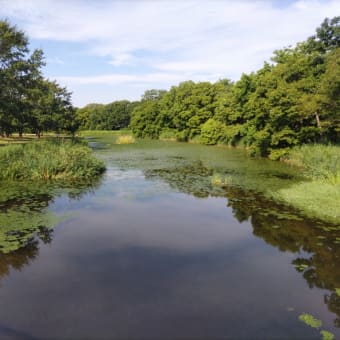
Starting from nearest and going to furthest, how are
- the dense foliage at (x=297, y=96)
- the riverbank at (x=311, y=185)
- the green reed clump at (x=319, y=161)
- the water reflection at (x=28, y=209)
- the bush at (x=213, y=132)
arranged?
the water reflection at (x=28, y=209) < the riverbank at (x=311, y=185) < the green reed clump at (x=319, y=161) < the dense foliage at (x=297, y=96) < the bush at (x=213, y=132)

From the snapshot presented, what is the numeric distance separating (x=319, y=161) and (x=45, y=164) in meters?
12.4

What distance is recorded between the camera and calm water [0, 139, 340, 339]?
436 cm

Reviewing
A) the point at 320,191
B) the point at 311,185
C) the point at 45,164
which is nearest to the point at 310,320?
the point at 320,191

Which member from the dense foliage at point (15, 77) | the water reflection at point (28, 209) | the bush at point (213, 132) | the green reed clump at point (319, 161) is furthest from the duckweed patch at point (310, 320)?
the bush at point (213, 132)

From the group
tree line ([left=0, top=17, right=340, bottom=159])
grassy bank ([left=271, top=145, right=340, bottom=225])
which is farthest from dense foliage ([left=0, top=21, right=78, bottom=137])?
grassy bank ([left=271, top=145, right=340, bottom=225])

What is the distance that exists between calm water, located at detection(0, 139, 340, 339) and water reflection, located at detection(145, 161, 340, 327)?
0.11ft

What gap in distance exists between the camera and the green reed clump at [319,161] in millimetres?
12506

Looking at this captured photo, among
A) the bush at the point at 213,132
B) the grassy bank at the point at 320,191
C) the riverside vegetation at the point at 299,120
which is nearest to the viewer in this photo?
the grassy bank at the point at 320,191

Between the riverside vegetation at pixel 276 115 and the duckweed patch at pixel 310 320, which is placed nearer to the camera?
the duckweed patch at pixel 310 320

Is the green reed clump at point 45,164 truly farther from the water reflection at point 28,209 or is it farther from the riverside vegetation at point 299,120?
the riverside vegetation at point 299,120

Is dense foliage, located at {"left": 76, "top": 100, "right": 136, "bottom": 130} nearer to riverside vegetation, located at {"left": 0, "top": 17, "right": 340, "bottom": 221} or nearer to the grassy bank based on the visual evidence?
riverside vegetation, located at {"left": 0, "top": 17, "right": 340, "bottom": 221}

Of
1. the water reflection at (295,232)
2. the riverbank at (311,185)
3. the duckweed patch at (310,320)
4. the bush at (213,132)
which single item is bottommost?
the duckweed patch at (310,320)

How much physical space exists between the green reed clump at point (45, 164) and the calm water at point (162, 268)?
2.65m

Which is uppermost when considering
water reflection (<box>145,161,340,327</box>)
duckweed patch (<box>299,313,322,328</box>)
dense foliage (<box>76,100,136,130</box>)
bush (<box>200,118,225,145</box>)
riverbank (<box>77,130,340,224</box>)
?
dense foliage (<box>76,100,136,130</box>)
